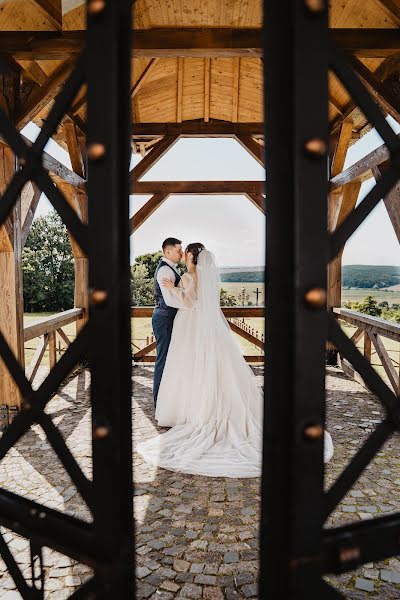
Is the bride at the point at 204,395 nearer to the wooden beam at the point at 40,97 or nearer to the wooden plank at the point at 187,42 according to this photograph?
the wooden plank at the point at 187,42

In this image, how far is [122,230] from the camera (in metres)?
0.95

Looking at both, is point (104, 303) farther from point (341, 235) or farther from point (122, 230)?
point (341, 235)

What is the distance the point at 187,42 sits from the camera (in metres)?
3.72

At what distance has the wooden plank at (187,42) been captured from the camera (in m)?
3.57

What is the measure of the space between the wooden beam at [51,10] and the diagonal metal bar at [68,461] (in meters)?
3.59

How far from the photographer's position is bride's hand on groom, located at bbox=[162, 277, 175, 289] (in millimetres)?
4489

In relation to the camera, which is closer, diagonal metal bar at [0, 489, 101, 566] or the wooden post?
diagonal metal bar at [0, 489, 101, 566]

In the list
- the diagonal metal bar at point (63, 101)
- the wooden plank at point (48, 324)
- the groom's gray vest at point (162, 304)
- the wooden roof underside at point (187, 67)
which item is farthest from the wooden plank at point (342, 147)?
the diagonal metal bar at point (63, 101)

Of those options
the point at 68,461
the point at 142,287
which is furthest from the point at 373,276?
the point at 68,461

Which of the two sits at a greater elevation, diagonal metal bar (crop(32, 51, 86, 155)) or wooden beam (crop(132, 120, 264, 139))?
wooden beam (crop(132, 120, 264, 139))

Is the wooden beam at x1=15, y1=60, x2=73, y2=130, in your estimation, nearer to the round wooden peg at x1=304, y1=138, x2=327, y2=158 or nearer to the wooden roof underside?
the wooden roof underside

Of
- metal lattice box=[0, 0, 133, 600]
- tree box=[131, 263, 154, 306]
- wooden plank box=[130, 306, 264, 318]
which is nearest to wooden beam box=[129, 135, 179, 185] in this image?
wooden plank box=[130, 306, 264, 318]

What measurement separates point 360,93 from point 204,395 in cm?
328

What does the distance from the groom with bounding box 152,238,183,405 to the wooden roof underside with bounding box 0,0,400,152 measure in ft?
6.09
